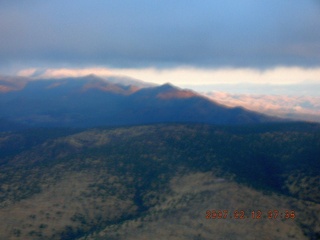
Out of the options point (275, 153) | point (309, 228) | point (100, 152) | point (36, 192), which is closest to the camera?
point (309, 228)

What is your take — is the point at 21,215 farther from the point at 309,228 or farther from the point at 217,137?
the point at 217,137

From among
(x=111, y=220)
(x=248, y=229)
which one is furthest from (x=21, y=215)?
(x=248, y=229)

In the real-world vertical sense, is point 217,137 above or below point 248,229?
above
